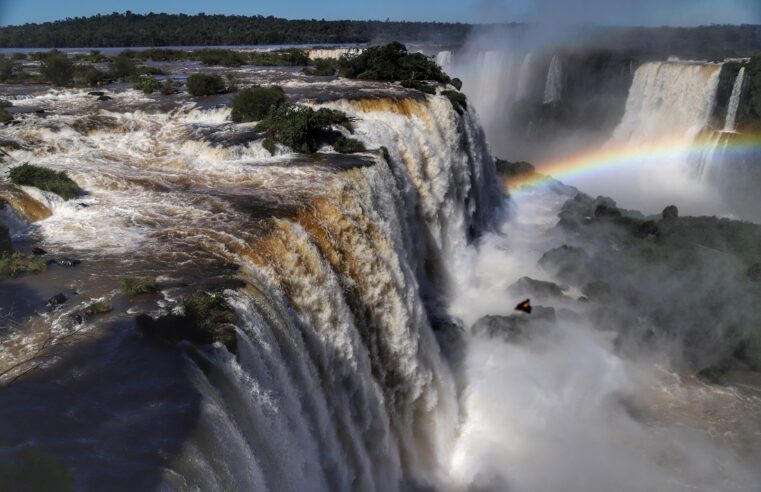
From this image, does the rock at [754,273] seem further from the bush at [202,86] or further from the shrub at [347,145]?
the bush at [202,86]

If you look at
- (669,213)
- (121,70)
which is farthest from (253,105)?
(669,213)

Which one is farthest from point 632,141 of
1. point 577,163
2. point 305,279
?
point 305,279

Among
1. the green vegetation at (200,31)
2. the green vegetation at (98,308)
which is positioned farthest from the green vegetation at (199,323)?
the green vegetation at (200,31)

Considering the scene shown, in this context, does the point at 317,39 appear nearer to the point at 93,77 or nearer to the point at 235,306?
the point at 93,77

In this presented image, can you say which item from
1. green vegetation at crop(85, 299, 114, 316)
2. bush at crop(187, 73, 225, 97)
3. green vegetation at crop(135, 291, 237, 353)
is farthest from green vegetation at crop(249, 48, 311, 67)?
green vegetation at crop(135, 291, 237, 353)

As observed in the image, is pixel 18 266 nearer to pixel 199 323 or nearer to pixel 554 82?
pixel 199 323
